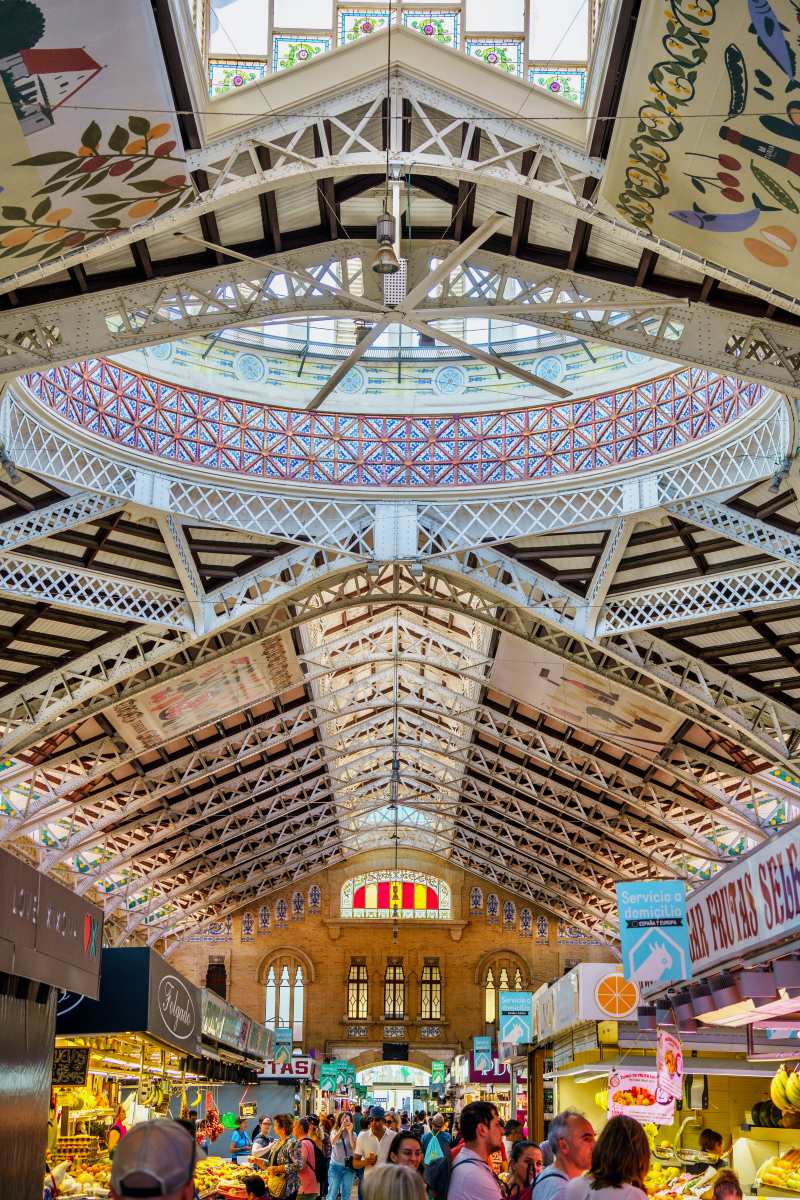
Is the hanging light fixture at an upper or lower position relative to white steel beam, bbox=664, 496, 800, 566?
lower

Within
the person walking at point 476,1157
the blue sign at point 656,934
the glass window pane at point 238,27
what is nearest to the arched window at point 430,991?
the blue sign at point 656,934

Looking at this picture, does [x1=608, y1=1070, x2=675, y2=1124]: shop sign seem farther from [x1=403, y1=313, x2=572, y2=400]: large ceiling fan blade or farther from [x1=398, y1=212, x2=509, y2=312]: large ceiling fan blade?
[x1=398, y1=212, x2=509, y2=312]: large ceiling fan blade

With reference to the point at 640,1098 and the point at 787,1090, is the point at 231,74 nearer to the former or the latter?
the point at 787,1090

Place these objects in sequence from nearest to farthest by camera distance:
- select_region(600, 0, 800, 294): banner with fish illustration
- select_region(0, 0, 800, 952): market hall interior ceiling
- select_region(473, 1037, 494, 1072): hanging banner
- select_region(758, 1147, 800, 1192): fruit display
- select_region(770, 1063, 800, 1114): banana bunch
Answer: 1. select_region(600, 0, 800, 294): banner with fish illustration
2. select_region(770, 1063, 800, 1114): banana bunch
3. select_region(758, 1147, 800, 1192): fruit display
4. select_region(0, 0, 800, 952): market hall interior ceiling
5. select_region(473, 1037, 494, 1072): hanging banner

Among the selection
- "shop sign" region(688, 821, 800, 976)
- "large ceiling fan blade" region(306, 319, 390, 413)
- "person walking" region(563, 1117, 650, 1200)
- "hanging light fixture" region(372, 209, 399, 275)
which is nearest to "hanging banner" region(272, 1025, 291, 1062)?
"shop sign" region(688, 821, 800, 976)

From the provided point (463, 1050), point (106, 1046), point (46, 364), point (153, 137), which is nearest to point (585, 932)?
point (463, 1050)

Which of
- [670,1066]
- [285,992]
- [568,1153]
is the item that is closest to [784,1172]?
[670,1066]

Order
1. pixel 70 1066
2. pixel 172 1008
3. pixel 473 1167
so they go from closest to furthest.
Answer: pixel 473 1167 → pixel 70 1066 → pixel 172 1008

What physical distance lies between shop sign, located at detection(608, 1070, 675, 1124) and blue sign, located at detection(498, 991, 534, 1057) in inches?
484

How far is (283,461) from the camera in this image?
1822 centimetres

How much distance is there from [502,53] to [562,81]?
0.59 m

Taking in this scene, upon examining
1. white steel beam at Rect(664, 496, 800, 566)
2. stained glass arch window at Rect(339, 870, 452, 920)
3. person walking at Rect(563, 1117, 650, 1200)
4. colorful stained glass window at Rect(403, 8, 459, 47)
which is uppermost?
colorful stained glass window at Rect(403, 8, 459, 47)

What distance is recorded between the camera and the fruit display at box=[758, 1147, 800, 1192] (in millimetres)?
8124

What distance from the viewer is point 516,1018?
2392 centimetres
